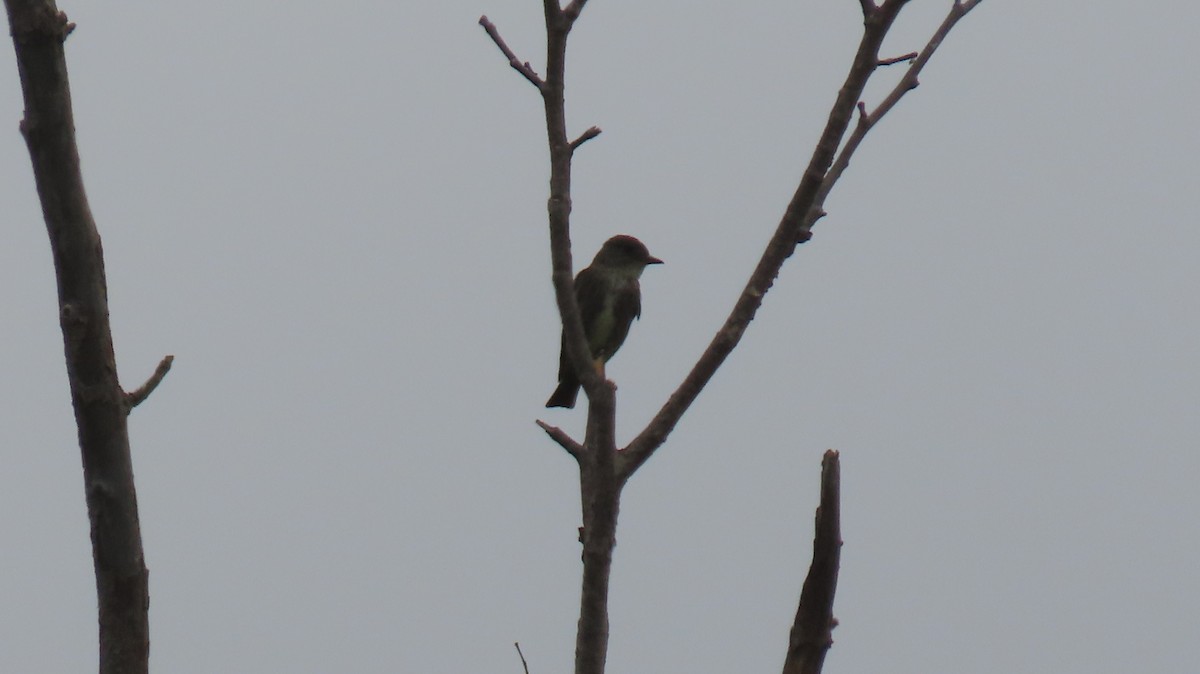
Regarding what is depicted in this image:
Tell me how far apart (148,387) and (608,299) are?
20.4ft

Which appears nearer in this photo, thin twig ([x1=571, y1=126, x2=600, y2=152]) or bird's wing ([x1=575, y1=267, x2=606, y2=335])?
thin twig ([x1=571, y1=126, x2=600, y2=152])

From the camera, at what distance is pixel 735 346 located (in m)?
3.14

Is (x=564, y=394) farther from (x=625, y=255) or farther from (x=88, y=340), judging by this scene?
(x=88, y=340)

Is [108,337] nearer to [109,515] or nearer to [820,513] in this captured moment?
[109,515]

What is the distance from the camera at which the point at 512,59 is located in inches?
120

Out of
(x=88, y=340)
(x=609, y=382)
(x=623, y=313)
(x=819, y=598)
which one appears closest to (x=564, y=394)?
(x=623, y=313)

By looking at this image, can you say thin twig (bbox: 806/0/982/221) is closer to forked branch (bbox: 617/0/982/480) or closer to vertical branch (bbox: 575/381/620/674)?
forked branch (bbox: 617/0/982/480)

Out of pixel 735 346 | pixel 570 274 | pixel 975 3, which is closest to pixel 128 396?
pixel 570 274

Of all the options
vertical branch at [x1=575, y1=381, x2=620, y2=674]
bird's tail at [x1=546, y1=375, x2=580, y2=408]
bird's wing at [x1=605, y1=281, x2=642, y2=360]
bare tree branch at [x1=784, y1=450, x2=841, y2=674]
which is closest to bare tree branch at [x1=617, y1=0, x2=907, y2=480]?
vertical branch at [x1=575, y1=381, x2=620, y2=674]

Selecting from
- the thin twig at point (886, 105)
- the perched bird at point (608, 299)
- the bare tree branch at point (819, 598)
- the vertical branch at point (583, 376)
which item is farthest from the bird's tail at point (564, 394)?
the bare tree branch at point (819, 598)

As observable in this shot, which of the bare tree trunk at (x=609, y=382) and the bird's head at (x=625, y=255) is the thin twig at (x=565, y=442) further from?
the bird's head at (x=625, y=255)

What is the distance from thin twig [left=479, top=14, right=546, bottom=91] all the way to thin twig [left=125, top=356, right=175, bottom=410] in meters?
0.96

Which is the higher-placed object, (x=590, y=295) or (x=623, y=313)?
(x=590, y=295)

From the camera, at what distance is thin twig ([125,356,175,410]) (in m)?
2.21
